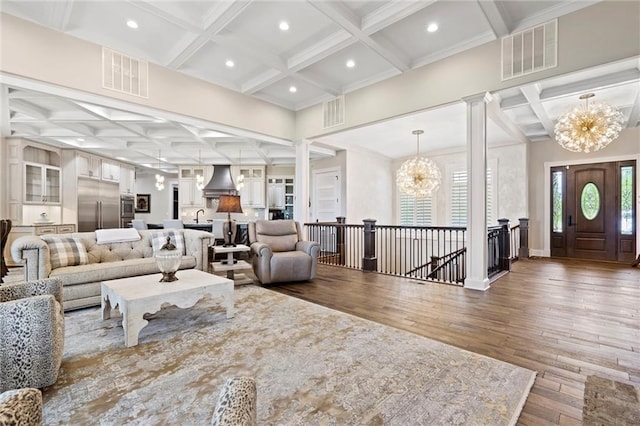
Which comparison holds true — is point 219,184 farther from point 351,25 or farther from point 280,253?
point 351,25

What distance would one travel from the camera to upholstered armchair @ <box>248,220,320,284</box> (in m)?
4.51

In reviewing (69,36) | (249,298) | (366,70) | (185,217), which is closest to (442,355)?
(249,298)

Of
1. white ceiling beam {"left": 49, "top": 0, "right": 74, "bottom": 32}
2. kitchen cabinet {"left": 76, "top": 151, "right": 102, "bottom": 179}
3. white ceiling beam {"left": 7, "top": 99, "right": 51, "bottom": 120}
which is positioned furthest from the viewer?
kitchen cabinet {"left": 76, "top": 151, "right": 102, "bottom": 179}

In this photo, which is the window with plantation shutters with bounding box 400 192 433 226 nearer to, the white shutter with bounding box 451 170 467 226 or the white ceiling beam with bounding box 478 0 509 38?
the white shutter with bounding box 451 170 467 226

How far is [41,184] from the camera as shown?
6797 mm

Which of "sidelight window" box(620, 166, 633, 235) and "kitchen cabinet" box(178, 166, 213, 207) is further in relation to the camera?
"kitchen cabinet" box(178, 166, 213, 207)

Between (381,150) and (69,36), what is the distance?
22.6ft

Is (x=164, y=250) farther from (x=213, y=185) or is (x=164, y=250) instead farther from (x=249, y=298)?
(x=213, y=185)

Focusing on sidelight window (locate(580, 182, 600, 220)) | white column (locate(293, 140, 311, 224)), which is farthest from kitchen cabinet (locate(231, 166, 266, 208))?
sidelight window (locate(580, 182, 600, 220))

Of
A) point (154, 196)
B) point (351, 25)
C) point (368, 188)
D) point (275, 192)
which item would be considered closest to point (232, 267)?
point (351, 25)

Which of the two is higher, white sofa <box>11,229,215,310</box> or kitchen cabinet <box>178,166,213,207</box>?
kitchen cabinet <box>178,166,213,207</box>

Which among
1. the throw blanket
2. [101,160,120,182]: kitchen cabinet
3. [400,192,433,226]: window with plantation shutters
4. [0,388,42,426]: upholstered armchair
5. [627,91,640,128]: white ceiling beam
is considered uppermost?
[627,91,640,128]: white ceiling beam

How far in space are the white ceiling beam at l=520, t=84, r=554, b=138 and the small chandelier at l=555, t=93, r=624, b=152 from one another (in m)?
0.49

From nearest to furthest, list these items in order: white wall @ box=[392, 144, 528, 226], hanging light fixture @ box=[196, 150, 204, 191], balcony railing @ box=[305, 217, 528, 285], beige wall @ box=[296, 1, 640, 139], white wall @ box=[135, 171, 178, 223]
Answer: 1. beige wall @ box=[296, 1, 640, 139]
2. balcony railing @ box=[305, 217, 528, 285]
3. white wall @ box=[392, 144, 528, 226]
4. hanging light fixture @ box=[196, 150, 204, 191]
5. white wall @ box=[135, 171, 178, 223]
